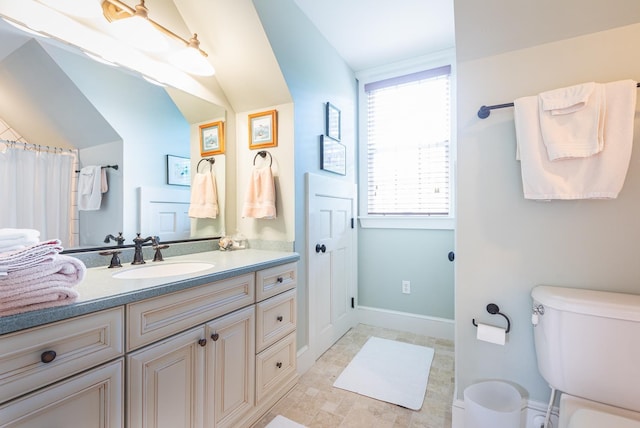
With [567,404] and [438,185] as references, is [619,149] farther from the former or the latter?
[438,185]

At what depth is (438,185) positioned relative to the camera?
258cm

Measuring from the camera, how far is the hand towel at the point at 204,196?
6.21 ft

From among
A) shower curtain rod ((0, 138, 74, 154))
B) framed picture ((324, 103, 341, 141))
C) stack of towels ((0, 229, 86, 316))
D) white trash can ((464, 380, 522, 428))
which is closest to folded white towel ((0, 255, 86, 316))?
stack of towels ((0, 229, 86, 316))

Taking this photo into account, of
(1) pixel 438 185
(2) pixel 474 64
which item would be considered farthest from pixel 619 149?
(1) pixel 438 185

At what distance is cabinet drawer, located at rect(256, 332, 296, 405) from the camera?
1.57 m

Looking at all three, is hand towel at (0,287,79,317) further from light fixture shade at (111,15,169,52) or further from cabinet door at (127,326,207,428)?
light fixture shade at (111,15,169,52)

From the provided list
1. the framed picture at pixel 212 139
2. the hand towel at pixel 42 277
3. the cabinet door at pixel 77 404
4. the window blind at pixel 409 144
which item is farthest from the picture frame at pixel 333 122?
the cabinet door at pixel 77 404

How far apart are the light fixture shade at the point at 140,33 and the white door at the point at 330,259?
1120 mm

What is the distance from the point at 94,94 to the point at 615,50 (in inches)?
93.1

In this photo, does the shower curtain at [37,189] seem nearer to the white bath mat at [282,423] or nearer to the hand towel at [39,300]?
the hand towel at [39,300]

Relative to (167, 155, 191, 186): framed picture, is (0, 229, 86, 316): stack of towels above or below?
below

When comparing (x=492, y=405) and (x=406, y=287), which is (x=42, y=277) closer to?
(x=492, y=405)

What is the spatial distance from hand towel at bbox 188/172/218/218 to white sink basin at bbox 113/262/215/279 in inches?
16.1

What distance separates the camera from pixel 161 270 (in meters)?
1.50
